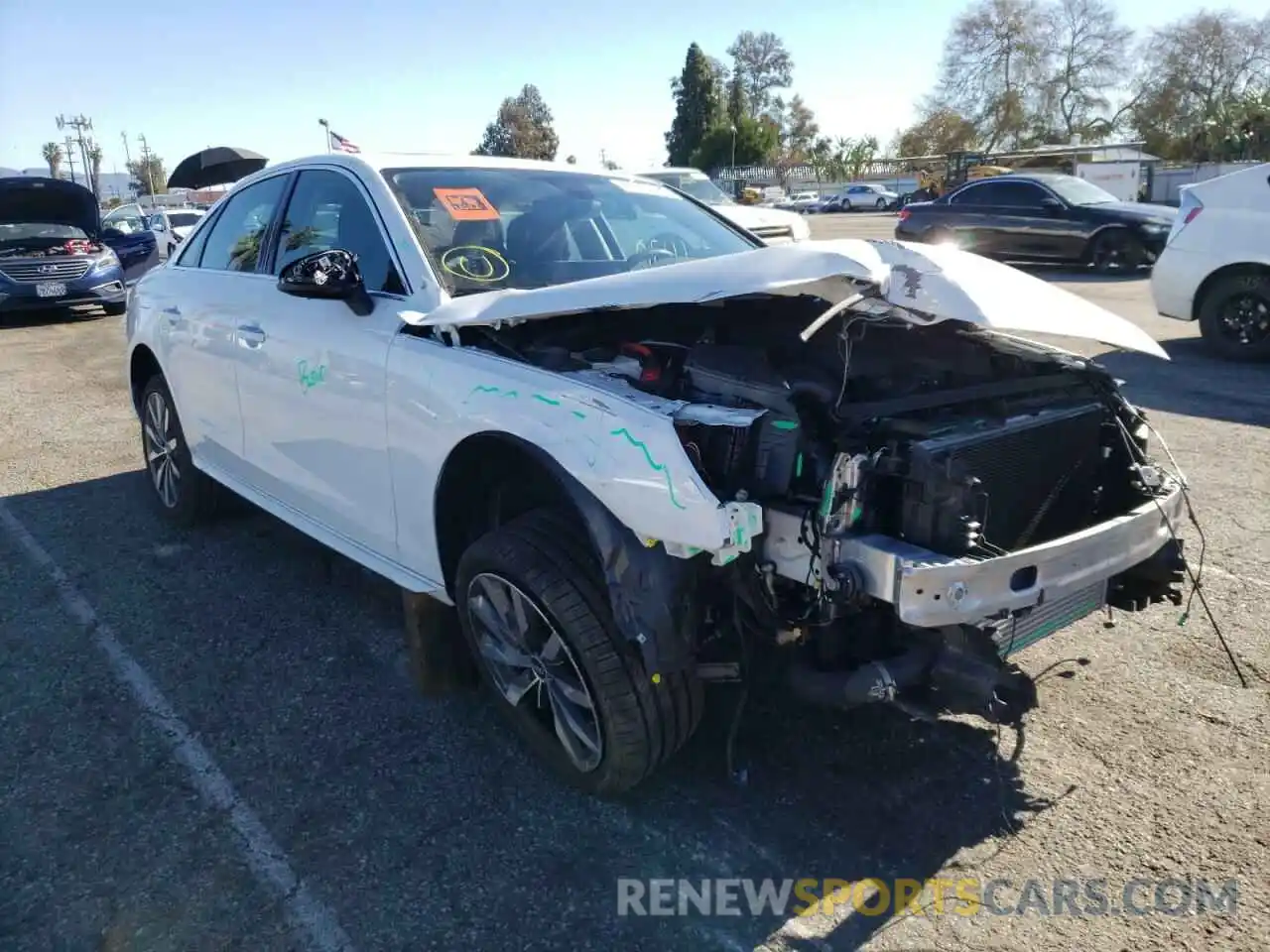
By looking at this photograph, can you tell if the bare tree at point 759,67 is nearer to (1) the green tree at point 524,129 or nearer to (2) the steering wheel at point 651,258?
(1) the green tree at point 524,129

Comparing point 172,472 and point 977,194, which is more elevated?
point 977,194

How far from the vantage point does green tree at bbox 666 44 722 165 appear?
8188 centimetres

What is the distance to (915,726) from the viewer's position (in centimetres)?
323

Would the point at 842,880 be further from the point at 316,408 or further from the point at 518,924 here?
the point at 316,408

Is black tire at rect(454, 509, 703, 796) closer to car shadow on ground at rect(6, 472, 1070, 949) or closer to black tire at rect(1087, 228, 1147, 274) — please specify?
car shadow on ground at rect(6, 472, 1070, 949)

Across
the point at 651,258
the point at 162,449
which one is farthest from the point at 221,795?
the point at 162,449

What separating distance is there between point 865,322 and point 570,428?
3.10 feet

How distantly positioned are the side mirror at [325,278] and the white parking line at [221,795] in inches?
61.5

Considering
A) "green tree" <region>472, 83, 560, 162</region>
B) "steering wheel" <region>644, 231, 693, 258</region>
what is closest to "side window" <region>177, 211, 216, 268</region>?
"steering wheel" <region>644, 231, 693, 258</region>

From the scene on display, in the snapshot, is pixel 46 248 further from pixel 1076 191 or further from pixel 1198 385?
pixel 1076 191

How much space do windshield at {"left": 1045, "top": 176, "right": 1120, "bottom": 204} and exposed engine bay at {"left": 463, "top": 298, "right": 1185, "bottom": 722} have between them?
1414 centimetres

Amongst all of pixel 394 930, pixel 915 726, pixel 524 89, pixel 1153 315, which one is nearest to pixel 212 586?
pixel 394 930

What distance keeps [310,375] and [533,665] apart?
149 cm

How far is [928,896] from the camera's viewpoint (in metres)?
2.49
